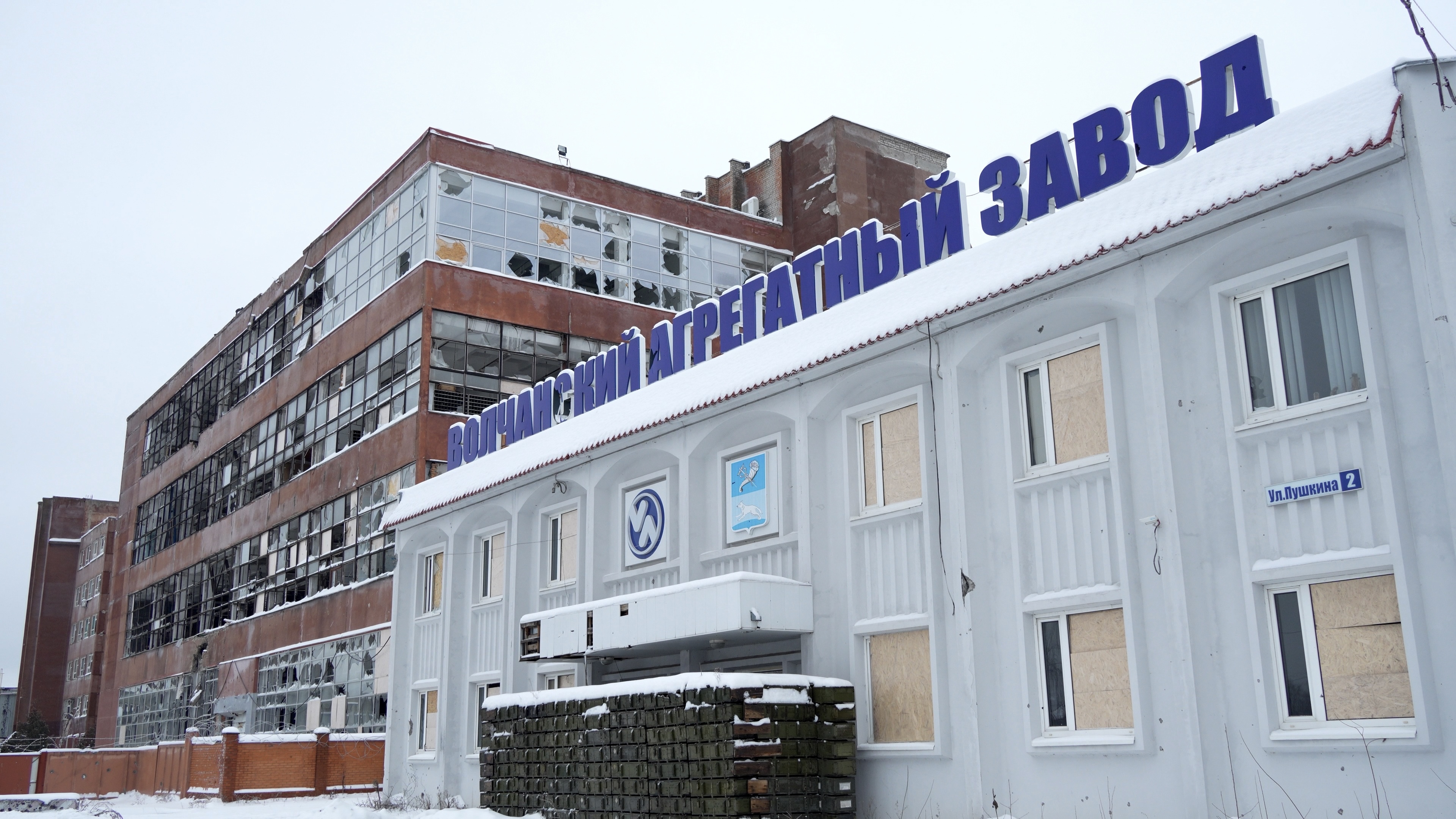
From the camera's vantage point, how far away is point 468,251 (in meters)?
39.4

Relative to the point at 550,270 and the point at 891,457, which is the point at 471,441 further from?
the point at 550,270

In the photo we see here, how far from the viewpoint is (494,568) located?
24.3 meters

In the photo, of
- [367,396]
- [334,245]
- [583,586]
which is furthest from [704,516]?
A: [334,245]

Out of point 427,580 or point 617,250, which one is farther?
point 617,250

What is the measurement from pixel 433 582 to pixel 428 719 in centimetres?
284

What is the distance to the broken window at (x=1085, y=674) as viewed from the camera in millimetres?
12766

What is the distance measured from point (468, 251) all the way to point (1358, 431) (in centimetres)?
3202

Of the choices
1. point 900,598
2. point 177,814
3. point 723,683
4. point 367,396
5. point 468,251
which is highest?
point 468,251

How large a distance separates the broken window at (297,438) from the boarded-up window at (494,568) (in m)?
13.7

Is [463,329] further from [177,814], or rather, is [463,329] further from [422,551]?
[177,814]

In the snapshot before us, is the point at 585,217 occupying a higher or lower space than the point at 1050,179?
higher

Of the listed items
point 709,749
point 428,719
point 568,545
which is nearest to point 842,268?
point 568,545

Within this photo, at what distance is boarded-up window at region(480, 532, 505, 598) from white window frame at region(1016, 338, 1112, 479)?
40.3 ft

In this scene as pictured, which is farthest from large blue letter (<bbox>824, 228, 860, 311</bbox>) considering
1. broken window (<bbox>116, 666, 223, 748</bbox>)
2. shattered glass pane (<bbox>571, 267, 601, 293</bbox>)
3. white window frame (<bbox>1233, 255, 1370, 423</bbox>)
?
broken window (<bbox>116, 666, 223, 748</bbox>)
